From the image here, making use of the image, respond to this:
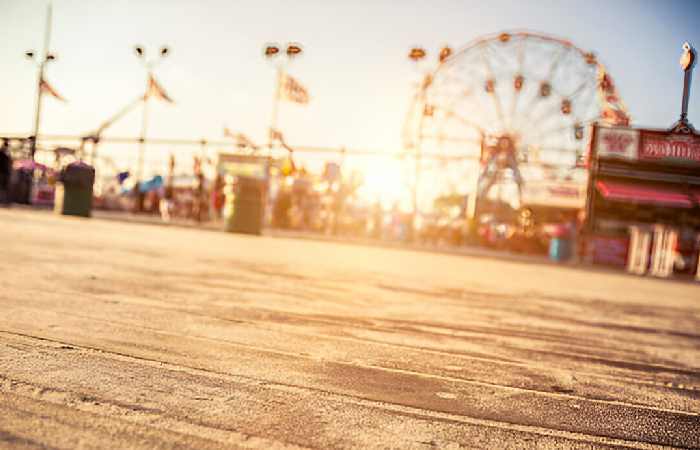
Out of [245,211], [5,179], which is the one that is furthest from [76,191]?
[5,179]

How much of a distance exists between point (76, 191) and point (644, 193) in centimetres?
1890

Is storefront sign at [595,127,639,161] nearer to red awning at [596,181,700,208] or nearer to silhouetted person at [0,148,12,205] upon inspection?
red awning at [596,181,700,208]

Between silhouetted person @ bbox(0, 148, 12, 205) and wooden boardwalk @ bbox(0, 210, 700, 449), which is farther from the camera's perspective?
silhouetted person @ bbox(0, 148, 12, 205)

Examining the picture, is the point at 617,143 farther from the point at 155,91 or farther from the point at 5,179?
the point at 5,179

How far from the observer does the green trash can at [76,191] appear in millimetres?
15117

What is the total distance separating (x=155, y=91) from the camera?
20703 millimetres

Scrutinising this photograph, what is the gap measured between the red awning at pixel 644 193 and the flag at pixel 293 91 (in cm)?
1135

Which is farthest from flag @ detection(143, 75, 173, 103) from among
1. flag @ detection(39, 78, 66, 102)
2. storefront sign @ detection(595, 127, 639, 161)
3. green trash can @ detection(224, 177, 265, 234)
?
storefront sign @ detection(595, 127, 639, 161)

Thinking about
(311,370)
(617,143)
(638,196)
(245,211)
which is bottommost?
(311,370)

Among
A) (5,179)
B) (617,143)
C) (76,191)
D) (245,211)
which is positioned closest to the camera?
(245,211)

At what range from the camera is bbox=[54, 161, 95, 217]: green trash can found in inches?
595

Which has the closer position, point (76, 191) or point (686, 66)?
point (686, 66)

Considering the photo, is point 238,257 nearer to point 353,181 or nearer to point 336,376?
point 336,376

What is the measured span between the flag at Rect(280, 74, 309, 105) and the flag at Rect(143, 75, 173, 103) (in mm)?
4851
